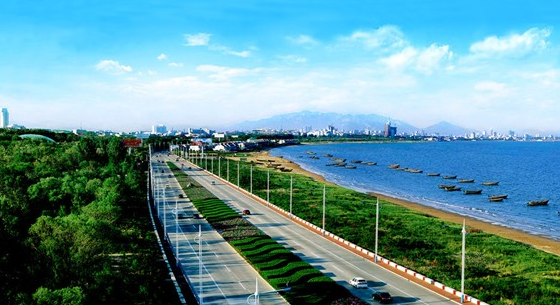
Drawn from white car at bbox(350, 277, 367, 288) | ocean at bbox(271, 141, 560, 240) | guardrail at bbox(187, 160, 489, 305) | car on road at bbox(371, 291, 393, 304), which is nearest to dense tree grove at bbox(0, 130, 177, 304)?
white car at bbox(350, 277, 367, 288)

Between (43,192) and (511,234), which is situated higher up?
(43,192)

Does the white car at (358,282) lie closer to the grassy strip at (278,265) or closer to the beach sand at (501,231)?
the grassy strip at (278,265)

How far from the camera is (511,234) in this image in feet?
206

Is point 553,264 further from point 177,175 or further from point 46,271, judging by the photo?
point 177,175

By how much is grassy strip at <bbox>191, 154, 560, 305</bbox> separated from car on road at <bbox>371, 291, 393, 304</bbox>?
21.8ft

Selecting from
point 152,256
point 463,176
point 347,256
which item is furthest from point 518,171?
point 152,256

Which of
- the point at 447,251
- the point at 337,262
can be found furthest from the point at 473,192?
the point at 337,262

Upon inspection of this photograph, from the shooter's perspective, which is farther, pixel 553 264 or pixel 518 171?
pixel 518 171

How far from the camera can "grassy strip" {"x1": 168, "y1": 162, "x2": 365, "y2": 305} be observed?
32.7 meters

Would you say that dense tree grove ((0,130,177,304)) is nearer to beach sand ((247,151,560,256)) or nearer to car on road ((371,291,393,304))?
car on road ((371,291,393,304))

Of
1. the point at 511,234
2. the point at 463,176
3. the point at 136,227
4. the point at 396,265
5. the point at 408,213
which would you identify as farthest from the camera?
the point at 463,176

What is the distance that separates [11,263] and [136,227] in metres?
27.1

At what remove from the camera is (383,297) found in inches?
1248

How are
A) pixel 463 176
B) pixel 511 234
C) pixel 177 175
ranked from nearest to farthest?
pixel 511 234
pixel 177 175
pixel 463 176
